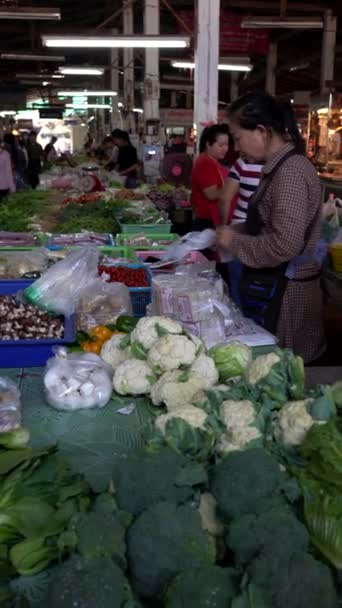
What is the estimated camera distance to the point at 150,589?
1203 millimetres

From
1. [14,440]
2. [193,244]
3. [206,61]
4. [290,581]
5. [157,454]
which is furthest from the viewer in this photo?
[206,61]

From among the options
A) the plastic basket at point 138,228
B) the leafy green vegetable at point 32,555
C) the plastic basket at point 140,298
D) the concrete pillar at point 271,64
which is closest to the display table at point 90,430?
the leafy green vegetable at point 32,555

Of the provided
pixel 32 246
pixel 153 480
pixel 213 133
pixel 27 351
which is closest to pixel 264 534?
pixel 153 480

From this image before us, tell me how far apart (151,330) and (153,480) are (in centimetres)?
103

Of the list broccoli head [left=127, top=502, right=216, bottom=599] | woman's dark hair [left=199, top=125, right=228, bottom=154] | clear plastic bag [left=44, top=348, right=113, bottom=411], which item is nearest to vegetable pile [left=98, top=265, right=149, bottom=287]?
clear plastic bag [left=44, top=348, right=113, bottom=411]

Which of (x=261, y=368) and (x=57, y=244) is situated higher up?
(x=261, y=368)

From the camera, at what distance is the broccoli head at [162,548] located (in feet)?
3.90

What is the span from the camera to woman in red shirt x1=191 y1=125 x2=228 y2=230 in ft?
19.0

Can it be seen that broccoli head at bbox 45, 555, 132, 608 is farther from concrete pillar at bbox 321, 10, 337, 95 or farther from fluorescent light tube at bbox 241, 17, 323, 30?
concrete pillar at bbox 321, 10, 337, 95

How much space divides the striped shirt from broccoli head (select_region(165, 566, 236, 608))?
3.53m

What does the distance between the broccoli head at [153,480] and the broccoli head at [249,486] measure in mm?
58

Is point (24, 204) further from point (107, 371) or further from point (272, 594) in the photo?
point (272, 594)

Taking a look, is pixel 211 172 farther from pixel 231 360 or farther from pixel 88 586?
pixel 88 586

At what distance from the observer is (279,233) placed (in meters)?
3.02
